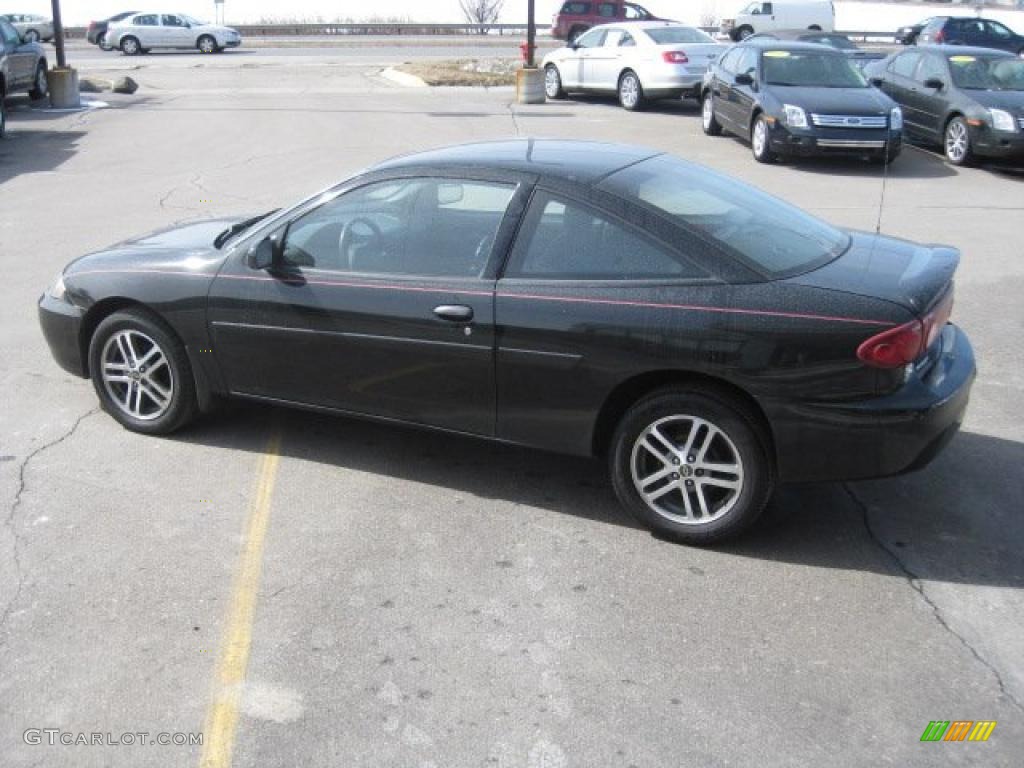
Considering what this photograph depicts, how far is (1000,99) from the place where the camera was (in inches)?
601

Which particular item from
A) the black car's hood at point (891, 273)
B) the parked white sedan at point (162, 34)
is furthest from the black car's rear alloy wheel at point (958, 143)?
the parked white sedan at point (162, 34)

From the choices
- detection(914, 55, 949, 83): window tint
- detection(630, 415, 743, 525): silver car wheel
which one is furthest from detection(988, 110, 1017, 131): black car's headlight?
detection(630, 415, 743, 525): silver car wheel

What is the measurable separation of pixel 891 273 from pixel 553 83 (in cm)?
2030

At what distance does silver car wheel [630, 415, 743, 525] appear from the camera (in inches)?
187

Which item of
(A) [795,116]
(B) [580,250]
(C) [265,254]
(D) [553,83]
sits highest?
(B) [580,250]

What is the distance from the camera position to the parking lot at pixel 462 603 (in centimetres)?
363

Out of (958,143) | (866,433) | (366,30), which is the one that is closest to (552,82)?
(958,143)

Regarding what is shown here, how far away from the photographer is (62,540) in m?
4.93

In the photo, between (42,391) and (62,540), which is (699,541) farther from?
(42,391)

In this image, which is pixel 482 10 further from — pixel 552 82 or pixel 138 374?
pixel 138 374

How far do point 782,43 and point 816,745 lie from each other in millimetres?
14923

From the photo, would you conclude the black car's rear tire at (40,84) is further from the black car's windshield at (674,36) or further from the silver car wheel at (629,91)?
the black car's windshield at (674,36)

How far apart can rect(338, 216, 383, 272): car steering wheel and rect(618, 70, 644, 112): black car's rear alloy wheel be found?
17.2 metres

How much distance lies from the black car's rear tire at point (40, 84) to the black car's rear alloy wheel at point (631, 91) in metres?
11.1
